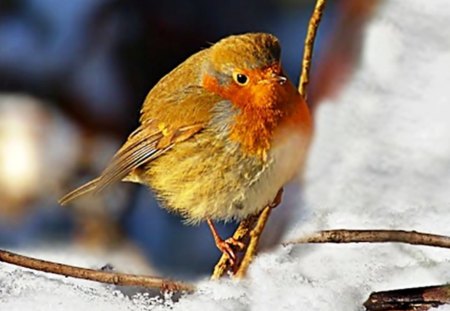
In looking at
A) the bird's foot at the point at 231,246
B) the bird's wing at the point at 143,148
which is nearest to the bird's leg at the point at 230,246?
the bird's foot at the point at 231,246

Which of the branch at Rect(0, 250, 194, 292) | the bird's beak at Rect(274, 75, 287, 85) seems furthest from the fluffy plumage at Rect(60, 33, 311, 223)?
the branch at Rect(0, 250, 194, 292)

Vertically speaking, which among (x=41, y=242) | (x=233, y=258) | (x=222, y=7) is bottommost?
(x=41, y=242)

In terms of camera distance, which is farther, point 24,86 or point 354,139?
point 24,86

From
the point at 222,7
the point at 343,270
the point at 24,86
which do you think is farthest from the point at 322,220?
the point at 24,86

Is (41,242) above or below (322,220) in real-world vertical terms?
below

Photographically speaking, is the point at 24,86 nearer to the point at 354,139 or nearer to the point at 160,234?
the point at 160,234

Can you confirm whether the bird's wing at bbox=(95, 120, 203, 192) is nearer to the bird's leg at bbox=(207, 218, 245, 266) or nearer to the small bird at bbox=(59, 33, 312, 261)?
the small bird at bbox=(59, 33, 312, 261)
